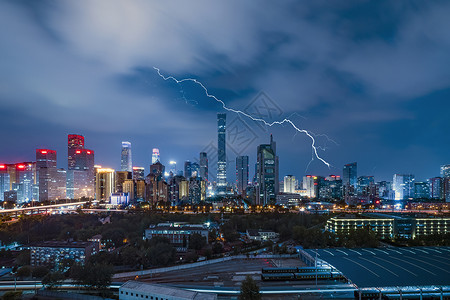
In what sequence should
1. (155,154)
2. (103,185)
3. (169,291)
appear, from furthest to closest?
(155,154), (103,185), (169,291)

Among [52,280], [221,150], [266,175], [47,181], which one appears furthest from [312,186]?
[52,280]

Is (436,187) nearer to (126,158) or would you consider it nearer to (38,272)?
(38,272)

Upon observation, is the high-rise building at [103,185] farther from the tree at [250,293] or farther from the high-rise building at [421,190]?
the high-rise building at [421,190]

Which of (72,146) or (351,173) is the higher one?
(72,146)

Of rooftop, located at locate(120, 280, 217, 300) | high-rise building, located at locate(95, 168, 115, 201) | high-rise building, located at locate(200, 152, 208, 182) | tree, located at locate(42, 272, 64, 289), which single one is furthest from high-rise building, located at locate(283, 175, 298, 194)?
tree, located at locate(42, 272, 64, 289)

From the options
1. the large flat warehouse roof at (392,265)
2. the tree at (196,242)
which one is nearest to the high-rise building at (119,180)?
the tree at (196,242)

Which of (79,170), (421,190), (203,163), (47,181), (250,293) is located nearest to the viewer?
(250,293)

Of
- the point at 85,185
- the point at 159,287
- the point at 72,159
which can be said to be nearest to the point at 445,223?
the point at 159,287
